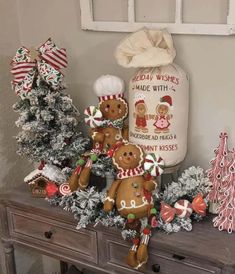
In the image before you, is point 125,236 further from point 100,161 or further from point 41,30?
Answer: point 41,30

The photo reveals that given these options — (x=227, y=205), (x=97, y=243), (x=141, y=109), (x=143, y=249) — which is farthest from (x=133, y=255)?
(x=141, y=109)

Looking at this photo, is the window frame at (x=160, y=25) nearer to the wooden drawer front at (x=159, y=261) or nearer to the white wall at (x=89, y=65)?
the white wall at (x=89, y=65)

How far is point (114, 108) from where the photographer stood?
1.29 m

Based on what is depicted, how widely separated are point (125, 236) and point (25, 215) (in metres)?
0.38

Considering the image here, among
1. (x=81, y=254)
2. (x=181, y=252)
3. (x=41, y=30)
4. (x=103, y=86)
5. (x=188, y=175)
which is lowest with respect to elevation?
(x=81, y=254)

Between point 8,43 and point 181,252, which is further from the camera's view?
point 8,43

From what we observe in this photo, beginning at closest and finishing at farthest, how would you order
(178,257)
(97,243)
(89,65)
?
(178,257), (97,243), (89,65)

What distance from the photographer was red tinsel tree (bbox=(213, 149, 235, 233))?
45.0 inches

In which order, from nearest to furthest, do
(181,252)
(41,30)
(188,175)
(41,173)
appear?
1. (181,252)
2. (188,175)
3. (41,173)
4. (41,30)

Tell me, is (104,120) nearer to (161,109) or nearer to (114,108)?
(114,108)

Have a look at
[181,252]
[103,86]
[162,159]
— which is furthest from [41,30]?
[181,252]

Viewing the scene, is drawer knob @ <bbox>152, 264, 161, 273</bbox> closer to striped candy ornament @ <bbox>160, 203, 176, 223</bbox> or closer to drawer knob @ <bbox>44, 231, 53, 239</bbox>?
striped candy ornament @ <bbox>160, 203, 176, 223</bbox>

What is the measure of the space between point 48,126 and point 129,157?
0.31 metres

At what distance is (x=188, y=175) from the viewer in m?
1.27
